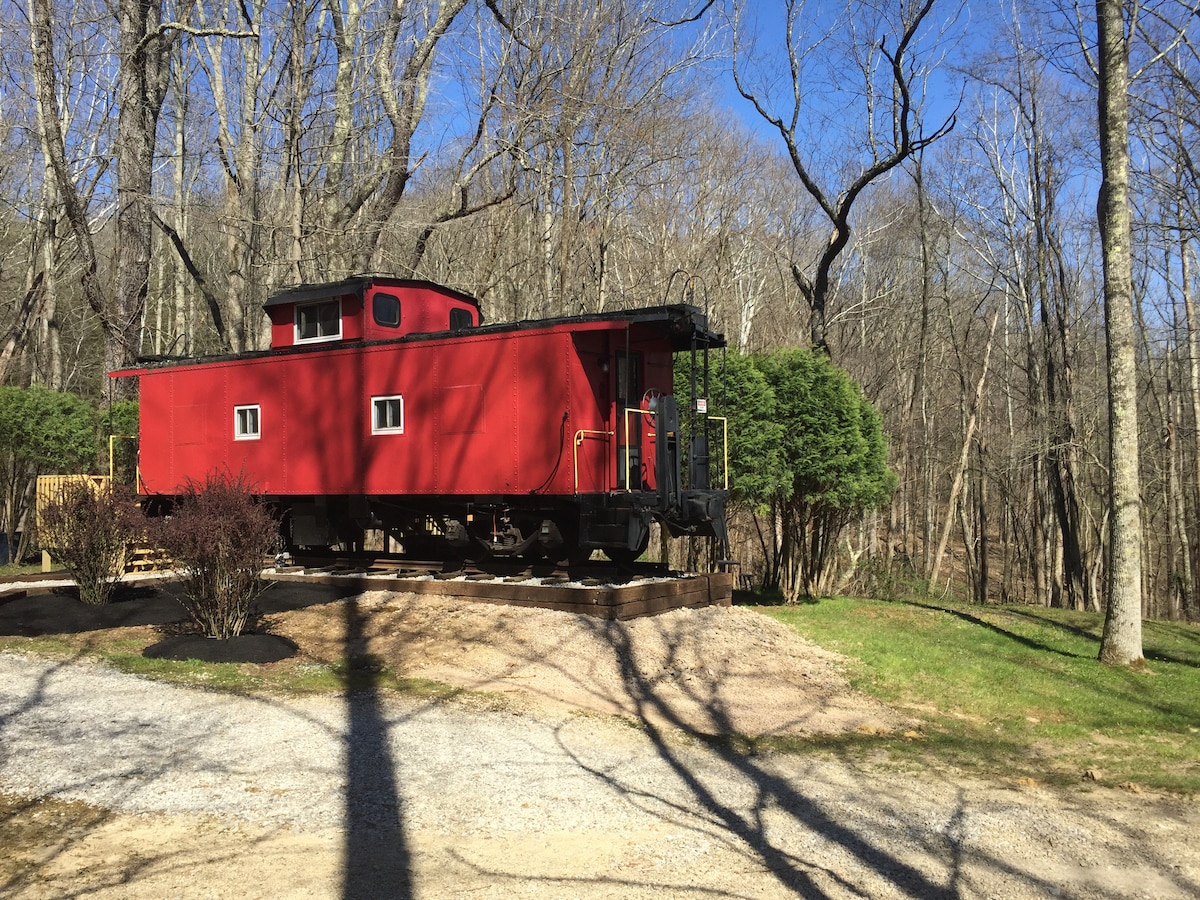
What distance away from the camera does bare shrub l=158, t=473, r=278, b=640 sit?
8.91 meters

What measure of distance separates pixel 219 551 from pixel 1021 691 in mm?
8481

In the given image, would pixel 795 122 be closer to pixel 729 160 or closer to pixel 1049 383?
pixel 729 160

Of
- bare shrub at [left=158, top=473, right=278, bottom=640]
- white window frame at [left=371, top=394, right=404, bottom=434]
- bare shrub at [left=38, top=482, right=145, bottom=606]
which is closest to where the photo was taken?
bare shrub at [left=158, top=473, right=278, bottom=640]

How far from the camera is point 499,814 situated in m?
5.39

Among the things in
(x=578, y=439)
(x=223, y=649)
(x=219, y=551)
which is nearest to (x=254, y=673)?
(x=223, y=649)

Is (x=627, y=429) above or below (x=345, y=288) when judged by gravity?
below

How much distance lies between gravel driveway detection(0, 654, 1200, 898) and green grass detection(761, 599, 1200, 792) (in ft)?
3.65

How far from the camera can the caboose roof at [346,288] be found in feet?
44.5

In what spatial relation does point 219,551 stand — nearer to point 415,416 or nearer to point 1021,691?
point 415,416

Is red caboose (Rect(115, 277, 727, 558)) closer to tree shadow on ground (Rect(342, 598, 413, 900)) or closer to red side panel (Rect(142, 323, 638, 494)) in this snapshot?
red side panel (Rect(142, 323, 638, 494))

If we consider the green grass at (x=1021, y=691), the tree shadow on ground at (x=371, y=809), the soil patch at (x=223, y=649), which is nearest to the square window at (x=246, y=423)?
the soil patch at (x=223, y=649)

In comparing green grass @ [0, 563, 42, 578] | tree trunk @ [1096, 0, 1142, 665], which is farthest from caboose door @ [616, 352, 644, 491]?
green grass @ [0, 563, 42, 578]

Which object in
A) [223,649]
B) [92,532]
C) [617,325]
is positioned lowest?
[223,649]

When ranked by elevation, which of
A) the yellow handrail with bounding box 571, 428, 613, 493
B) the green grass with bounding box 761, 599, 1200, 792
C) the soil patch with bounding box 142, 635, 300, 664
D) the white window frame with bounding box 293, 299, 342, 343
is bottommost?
the green grass with bounding box 761, 599, 1200, 792
